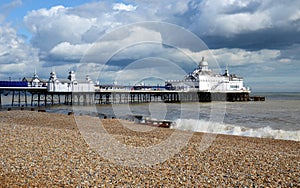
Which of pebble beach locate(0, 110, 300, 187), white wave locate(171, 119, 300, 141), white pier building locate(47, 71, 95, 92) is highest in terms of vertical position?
white pier building locate(47, 71, 95, 92)

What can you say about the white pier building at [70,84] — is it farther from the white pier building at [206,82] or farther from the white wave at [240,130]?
the white wave at [240,130]

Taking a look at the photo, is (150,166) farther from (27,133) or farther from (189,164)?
(27,133)

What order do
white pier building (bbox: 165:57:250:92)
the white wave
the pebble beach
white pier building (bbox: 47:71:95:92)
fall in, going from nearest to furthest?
the pebble beach, the white wave, white pier building (bbox: 47:71:95:92), white pier building (bbox: 165:57:250:92)

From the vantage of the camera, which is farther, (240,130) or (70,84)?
(70,84)

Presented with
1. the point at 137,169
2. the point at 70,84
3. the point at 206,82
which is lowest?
the point at 137,169

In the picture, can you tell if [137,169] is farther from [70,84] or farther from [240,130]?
[70,84]

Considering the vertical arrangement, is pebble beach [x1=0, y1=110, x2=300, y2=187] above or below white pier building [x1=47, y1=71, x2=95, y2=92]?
below

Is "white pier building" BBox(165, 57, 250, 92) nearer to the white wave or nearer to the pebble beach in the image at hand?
the white wave

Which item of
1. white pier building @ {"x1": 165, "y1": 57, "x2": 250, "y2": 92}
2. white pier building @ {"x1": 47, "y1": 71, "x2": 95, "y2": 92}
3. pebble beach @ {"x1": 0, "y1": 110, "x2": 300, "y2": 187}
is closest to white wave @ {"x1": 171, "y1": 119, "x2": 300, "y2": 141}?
pebble beach @ {"x1": 0, "y1": 110, "x2": 300, "y2": 187}

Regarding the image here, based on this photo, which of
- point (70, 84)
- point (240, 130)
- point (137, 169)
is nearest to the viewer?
point (137, 169)

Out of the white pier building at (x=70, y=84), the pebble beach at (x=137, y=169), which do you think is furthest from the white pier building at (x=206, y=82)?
the pebble beach at (x=137, y=169)

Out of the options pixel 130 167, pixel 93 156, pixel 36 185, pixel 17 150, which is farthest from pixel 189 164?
pixel 17 150

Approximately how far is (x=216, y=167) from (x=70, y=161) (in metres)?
3.07

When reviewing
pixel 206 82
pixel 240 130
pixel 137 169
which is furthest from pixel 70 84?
pixel 137 169
